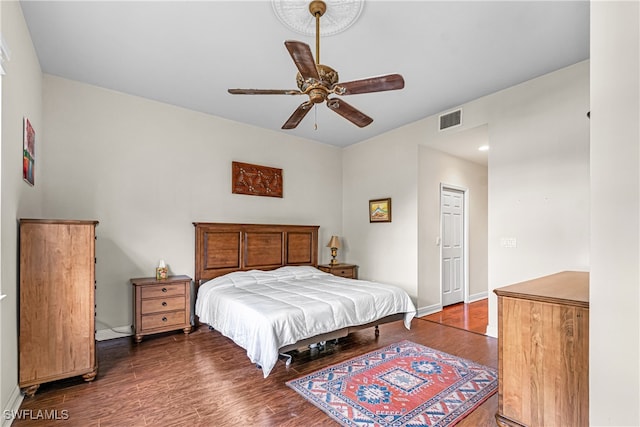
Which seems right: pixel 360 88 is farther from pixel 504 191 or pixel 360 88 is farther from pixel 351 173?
pixel 351 173

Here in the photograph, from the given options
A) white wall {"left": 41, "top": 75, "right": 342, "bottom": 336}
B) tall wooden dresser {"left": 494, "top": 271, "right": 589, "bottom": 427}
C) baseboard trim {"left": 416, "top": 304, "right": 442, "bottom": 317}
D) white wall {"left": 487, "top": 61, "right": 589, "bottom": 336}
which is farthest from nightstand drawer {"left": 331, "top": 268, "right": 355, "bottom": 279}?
tall wooden dresser {"left": 494, "top": 271, "right": 589, "bottom": 427}

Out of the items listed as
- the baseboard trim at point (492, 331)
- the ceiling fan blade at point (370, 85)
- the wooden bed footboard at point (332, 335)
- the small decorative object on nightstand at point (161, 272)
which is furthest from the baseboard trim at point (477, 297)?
the small decorative object on nightstand at point (161, 272)

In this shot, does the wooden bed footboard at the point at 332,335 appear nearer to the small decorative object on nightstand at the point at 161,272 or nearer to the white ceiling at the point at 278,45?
the small decorative object on nightstand at the point at 161,272

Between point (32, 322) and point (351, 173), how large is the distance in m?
4.75

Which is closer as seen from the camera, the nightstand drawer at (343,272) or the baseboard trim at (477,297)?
the nightstand drawer at (343,272)

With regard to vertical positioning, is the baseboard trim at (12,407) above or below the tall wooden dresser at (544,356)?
below

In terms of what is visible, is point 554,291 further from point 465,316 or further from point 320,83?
point 465,316

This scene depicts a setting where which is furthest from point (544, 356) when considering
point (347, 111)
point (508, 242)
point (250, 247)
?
point (250, 247)

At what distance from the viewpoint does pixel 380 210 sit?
526cm

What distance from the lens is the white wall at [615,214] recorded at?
1.11 m

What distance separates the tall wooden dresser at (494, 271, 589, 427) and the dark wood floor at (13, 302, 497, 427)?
0.30 meters

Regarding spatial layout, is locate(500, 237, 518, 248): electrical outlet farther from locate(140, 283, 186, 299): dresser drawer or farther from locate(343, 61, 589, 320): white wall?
locate(140, 283, 186, 299): dresser drawer

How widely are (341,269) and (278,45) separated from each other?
357cm

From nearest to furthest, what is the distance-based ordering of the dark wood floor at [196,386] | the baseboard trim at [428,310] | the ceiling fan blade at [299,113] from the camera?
the dark wood floor at [196,386] < the ceiling fan blade at [299,113] < the baseboard trim at [428,310]
